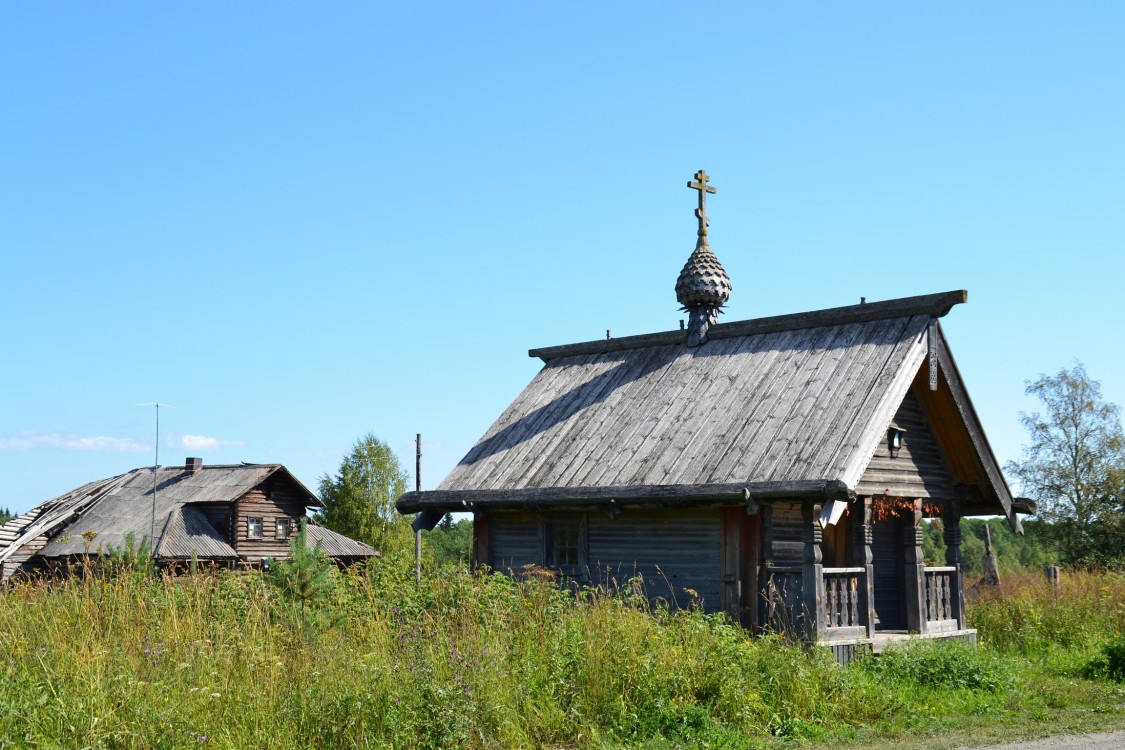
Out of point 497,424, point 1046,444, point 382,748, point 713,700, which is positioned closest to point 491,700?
point 382,748

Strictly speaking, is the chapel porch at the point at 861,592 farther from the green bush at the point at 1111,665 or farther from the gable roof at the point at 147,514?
the gable roof at the point at 147,514

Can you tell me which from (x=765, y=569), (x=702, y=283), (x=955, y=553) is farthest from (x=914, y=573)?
(x=702, y=283)

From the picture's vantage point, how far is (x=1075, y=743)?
1058 cm

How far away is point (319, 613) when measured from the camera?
1171 cm

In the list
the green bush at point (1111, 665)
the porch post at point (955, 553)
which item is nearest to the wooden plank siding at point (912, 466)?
the porch post at point (955, 553)

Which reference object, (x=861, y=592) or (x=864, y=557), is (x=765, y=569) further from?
(x=864, y=557)

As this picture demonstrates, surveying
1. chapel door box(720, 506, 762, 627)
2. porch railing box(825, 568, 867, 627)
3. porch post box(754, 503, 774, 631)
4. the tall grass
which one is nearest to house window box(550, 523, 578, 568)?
chapel door box(720, 506, 762, 627)

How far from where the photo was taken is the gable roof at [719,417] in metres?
14.7

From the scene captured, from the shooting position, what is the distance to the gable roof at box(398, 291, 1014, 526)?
14.7 meters

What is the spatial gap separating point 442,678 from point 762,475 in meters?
6.27

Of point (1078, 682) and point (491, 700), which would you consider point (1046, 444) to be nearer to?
point (1078, 682)

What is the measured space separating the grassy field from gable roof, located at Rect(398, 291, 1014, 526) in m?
2.65

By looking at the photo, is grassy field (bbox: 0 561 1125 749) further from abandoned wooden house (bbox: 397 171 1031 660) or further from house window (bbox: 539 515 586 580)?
house window (bbox: 539 515 586 580)

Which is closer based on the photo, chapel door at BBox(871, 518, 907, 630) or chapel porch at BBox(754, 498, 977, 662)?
chapel porch at BBox(754, 498, 977, 662)
